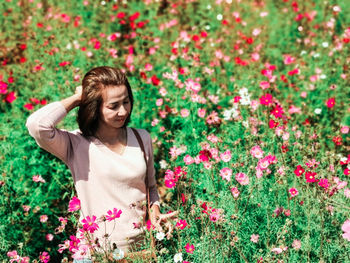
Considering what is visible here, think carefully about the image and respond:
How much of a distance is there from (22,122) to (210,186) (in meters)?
1.54

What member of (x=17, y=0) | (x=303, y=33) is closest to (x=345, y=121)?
(x=303, y=33)

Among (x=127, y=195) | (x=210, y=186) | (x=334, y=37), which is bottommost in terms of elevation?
(x=210, y=186)

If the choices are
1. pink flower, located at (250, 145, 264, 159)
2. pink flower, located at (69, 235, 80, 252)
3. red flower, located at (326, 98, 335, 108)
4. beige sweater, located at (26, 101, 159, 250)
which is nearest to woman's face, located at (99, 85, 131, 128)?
beige sweater, located at (26, 101, 159, 250)

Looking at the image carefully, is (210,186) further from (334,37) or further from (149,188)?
(334,37)

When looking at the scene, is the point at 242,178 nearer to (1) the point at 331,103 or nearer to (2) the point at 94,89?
(2) the point at 94,89

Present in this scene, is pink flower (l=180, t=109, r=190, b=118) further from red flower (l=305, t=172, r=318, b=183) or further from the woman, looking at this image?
red flower (l=305, t=172, r=318, b=183)

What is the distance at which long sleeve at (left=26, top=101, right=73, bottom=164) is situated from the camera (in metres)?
1.84

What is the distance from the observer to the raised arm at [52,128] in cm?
184

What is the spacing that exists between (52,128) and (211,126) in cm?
153

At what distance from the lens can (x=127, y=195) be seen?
2020mm

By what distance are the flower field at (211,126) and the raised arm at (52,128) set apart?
0.33 metres

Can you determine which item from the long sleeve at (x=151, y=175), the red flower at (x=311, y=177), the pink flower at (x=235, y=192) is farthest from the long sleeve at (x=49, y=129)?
the red flower at (x=311, y=177)

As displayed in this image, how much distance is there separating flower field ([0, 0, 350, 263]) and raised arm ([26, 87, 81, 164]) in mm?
333

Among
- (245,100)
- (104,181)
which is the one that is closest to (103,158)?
(104,181)
